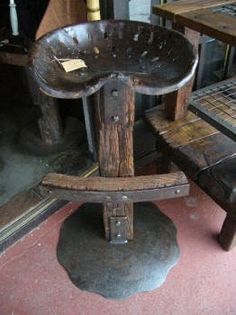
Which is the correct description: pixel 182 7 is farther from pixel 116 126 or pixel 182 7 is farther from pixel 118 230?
pixel 118 230

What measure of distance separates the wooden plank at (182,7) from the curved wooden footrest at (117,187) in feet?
1.79

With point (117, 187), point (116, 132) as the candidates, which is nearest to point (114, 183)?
point (117, 187)

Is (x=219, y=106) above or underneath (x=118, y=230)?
above

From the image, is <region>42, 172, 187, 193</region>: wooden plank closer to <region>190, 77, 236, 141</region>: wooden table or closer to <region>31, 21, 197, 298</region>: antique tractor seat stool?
<region>31, 21, 197, 298</region>: antique tractor seat stool

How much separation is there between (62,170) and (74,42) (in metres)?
0.77

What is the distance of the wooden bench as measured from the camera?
3.67ft

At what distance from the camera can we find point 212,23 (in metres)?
1.00

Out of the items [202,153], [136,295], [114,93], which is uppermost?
[114,93]

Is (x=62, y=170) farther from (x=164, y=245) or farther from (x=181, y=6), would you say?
(x=181, y=6)

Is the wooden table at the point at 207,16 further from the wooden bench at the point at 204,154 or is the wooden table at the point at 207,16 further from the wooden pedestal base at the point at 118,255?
the wooden pedestal base at the point at 118,255

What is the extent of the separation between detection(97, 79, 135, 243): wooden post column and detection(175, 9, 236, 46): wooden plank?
13.5 inches

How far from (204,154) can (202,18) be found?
46 centimetres

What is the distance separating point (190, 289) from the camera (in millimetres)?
1235

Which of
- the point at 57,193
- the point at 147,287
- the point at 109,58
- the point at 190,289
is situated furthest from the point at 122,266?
the point at 109,58
